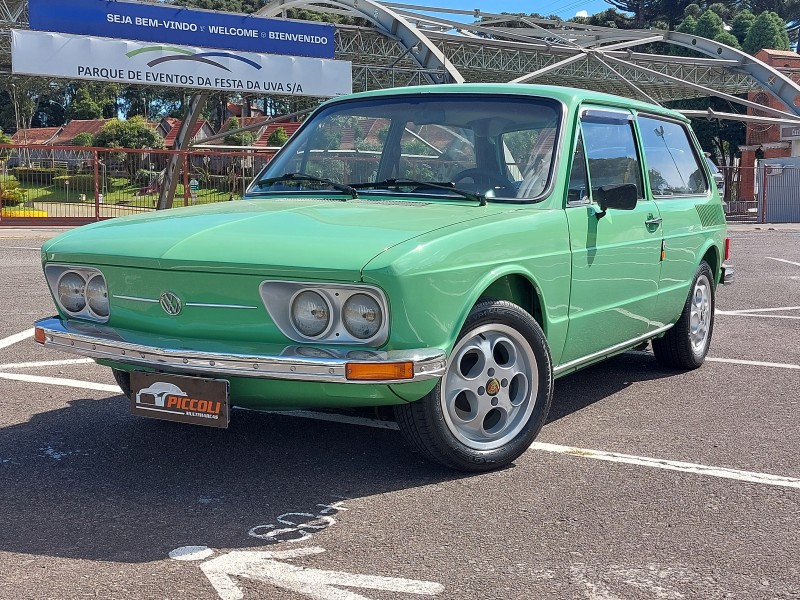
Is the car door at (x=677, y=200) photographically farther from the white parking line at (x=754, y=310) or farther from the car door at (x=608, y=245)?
the white parking line at (x=754, y=310)

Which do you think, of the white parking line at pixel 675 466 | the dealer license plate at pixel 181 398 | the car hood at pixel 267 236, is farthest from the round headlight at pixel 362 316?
the white parking line at pixel 675 466

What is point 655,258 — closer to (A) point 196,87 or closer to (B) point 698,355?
(B) point 698,355

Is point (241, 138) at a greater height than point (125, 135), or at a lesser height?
lesser

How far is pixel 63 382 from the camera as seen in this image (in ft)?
18.9

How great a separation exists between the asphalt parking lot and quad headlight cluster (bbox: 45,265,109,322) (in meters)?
0.65

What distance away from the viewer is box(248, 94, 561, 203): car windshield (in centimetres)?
475

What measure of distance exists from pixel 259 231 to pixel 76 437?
1.50m

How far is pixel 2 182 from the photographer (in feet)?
72.5

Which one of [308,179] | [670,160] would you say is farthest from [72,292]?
[670,160]

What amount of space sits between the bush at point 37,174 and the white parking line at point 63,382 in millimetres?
17403

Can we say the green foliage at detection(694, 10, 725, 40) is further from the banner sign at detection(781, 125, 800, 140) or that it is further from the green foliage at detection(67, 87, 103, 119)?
the green foliage at detection(67, 87, 103, 119)

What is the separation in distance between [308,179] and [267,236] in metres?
1.30

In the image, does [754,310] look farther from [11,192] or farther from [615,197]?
[11,192]

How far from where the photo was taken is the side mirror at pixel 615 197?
484cm
